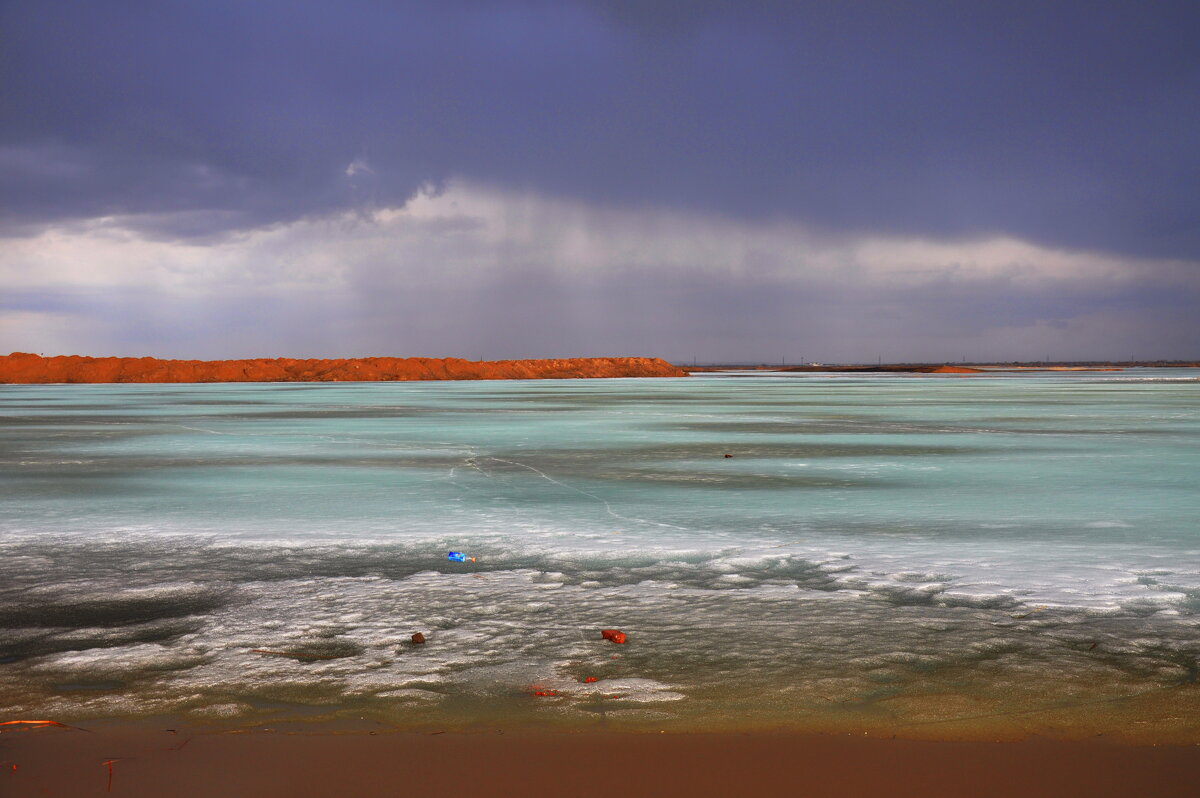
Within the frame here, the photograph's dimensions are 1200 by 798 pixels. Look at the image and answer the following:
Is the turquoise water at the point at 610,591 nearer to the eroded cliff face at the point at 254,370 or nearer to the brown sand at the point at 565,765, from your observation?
the brown sand at the point at 565,765

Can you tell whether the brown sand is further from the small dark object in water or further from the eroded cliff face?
the eroded cliff face

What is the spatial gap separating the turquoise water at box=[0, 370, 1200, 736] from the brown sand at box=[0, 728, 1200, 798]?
0.21 metres

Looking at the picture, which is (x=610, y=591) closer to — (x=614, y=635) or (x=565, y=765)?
(x=614, y=635)

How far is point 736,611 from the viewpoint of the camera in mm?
5344

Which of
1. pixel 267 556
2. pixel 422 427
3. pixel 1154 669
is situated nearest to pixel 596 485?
pixel 267 556

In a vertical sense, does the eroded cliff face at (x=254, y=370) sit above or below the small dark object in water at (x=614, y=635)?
above

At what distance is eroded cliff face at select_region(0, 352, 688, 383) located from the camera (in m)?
102

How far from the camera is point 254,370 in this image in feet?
356

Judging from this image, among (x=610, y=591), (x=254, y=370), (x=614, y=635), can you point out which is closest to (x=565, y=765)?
(x=614, y=635)

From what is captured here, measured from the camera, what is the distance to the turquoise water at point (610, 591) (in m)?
3.95

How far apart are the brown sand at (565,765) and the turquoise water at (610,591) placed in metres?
0.21

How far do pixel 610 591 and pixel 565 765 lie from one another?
261 cm

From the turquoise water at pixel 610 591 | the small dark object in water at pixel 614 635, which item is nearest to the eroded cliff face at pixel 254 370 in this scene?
the turquoise water at pixel 610 591

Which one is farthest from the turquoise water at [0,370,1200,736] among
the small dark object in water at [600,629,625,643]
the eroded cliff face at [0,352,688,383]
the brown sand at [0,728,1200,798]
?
the eroded cliff face at [0,352,688,383]
